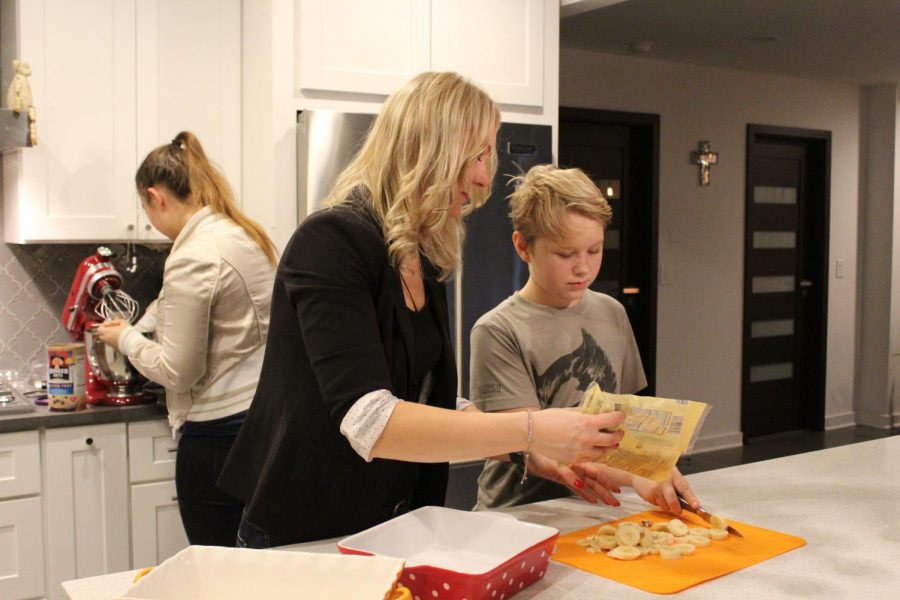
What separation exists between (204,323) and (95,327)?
615 mm

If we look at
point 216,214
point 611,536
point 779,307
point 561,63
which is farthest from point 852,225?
point 611,536

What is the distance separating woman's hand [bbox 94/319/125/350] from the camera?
2.82 meters

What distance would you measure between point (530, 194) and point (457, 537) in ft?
2.50

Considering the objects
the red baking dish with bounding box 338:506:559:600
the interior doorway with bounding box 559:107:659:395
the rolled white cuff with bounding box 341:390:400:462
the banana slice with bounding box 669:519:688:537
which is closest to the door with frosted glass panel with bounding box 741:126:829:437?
the interior doorway with bounding box 559:107:659:395

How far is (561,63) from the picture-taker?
525cm

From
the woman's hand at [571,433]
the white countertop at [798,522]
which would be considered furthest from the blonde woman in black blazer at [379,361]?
the white countertop at [798,522]

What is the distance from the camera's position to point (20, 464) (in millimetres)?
2703

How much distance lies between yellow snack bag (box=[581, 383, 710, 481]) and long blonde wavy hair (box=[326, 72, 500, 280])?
1.20 feet

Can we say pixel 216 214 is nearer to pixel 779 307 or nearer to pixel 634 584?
pixel 634 584

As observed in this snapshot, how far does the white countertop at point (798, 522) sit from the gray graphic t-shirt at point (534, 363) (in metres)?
0.18

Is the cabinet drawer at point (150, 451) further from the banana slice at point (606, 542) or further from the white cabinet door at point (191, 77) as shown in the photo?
the banana slice at point (606, 542)

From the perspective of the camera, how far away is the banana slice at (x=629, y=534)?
1.42 meters

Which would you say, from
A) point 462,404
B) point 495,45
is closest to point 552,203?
point 462,404

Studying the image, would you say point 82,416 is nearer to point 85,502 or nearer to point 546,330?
point 85,502
